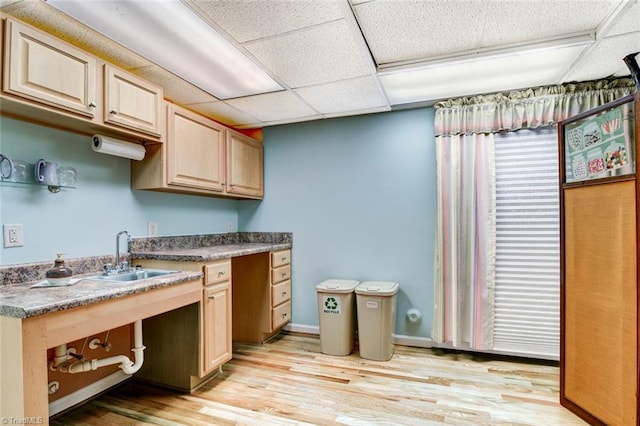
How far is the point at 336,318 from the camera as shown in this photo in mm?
2914

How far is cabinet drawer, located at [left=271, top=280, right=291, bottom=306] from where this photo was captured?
10.4 feet

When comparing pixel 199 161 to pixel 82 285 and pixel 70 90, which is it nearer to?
pixel 70 90

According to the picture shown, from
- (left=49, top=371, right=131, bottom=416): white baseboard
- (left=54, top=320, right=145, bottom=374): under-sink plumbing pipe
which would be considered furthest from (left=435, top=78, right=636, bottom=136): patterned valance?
(left=49, top=371, right=131, bottom=416): white baseboard

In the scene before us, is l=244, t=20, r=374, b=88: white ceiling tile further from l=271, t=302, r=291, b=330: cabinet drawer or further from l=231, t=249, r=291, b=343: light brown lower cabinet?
l=271, t=302, r=291, b=330: cabinet drawer

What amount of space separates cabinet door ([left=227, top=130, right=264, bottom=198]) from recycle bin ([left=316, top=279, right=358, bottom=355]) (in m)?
1.29

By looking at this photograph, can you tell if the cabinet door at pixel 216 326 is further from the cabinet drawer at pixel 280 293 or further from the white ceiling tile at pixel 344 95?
the white ceiling tile at pixel 344 95

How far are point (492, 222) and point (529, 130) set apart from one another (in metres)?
0.84

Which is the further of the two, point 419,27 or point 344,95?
point 344,95

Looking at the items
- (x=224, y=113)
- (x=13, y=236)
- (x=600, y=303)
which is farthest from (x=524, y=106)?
(x=13, y=236)

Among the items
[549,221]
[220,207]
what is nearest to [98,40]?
[220,207]

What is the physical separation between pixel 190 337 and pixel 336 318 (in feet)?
4.14

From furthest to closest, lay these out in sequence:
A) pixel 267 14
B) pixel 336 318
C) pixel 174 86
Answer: pixel 336 318 → pixel 174 86 → pixel 267 14

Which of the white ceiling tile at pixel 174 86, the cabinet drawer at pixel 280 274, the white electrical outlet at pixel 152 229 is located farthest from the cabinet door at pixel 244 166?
the cabinet drawer at pixel 280 274

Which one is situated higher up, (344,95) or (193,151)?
(344,95)
